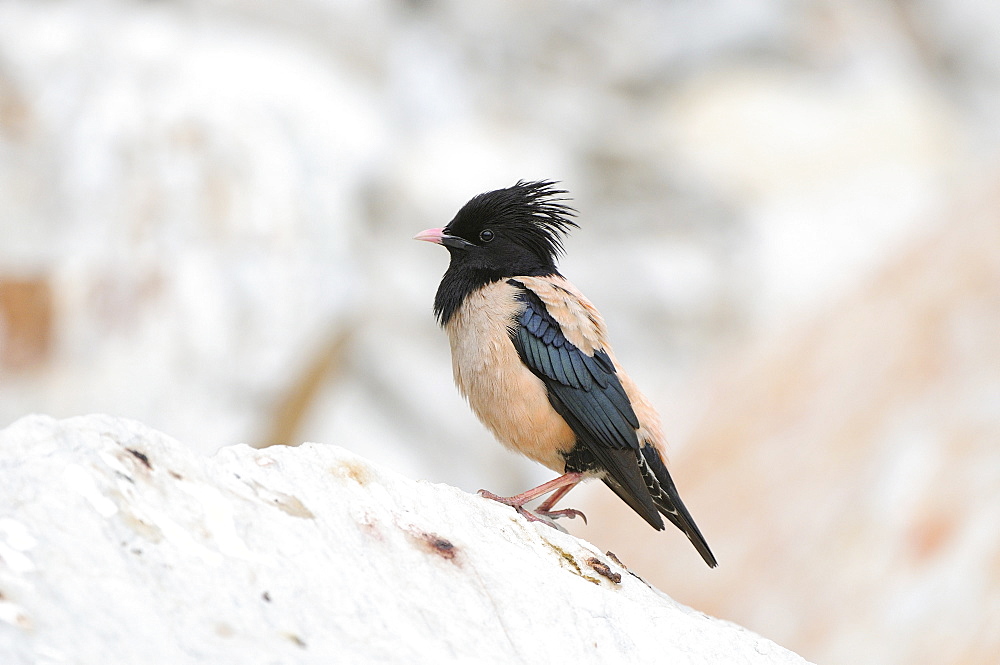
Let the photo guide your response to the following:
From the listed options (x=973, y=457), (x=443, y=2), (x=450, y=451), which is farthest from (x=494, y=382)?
(x=443, y=2)

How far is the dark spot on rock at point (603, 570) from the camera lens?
461 centimetres

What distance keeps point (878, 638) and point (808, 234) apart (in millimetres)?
11827

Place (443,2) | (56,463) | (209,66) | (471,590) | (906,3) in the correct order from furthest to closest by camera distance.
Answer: (906,3) → (443,2) → (209,66) → (471,590) → (56,463)

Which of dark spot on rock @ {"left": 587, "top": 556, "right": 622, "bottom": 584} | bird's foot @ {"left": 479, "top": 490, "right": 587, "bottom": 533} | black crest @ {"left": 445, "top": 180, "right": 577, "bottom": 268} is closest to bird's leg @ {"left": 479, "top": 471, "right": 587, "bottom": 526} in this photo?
bird's foot @ {"left": 479, "top": 490, "right": 587, "bottom": 533}

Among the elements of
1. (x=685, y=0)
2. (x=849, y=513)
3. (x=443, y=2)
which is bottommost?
(x=849, y=513)

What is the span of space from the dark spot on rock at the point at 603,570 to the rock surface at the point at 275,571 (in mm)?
12

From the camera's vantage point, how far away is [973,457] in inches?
348

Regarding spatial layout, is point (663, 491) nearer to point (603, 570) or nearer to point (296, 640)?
point (603, 570)

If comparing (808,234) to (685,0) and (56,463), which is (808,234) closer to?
(685,0)

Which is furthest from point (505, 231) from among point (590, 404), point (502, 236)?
point (590, 404)

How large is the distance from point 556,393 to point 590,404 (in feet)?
0.66

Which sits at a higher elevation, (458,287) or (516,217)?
(516,217)

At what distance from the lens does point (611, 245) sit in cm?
1838

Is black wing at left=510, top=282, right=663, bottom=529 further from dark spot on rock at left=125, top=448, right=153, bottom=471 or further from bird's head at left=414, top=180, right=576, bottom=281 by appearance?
dark spot on rock at left=125, top=448, right=153, bottom=471
